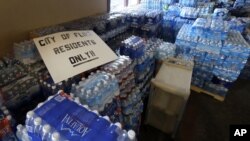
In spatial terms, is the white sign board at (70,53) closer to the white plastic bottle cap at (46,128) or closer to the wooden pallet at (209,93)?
the white plastic bottle cap at (46,128)

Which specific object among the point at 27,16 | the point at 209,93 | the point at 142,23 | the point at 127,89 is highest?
the point at 27,16

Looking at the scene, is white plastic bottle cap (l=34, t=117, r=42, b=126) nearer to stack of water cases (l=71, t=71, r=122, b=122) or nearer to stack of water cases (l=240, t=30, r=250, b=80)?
stack of water cases (l=71, t=71, r=122, b=122)

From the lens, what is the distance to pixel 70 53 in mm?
1275

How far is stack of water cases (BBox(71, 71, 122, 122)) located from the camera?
107 cm

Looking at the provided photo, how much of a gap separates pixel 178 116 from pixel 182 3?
9.01 feet

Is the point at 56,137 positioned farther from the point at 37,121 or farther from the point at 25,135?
the point at 25,135

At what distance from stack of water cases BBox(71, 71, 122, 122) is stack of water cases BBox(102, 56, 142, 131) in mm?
115

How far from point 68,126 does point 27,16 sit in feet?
3.79

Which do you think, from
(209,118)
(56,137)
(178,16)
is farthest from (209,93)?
(56,137)

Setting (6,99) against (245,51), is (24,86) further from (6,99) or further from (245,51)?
(245,51)

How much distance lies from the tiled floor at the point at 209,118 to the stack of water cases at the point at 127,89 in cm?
52

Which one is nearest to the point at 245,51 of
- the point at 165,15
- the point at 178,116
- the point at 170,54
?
the point at 170,54

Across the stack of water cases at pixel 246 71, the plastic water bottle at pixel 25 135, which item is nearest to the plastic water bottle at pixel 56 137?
the plastic water bottle at pixel 25 135

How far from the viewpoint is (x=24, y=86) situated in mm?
1143
